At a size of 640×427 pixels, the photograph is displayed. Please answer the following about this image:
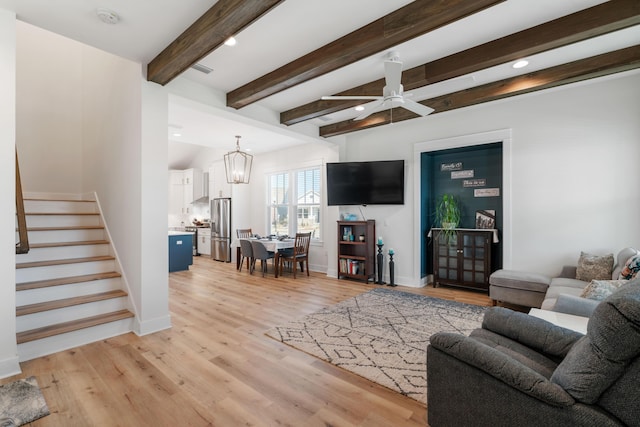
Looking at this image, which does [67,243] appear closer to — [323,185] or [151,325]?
[151,325]

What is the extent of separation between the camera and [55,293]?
3.08 meters

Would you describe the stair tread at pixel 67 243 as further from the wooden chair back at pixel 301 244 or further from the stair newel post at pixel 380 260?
the stair newel post at pixel 380 260

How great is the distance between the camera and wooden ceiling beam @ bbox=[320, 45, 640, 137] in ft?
9.95

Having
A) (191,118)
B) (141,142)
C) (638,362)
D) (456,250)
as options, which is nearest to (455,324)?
(456,250)

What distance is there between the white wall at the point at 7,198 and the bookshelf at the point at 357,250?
447 centimetres

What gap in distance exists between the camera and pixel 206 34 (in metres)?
2.32

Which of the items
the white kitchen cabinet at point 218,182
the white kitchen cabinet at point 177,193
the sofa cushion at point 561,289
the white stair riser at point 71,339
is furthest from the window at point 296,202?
the sofa cushion at point 561,289

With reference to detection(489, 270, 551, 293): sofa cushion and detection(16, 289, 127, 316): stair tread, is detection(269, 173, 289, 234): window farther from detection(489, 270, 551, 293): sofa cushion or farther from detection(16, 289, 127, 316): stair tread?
detection(489, 270, 551, 293): sofa cushion

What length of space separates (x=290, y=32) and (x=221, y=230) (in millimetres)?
6188

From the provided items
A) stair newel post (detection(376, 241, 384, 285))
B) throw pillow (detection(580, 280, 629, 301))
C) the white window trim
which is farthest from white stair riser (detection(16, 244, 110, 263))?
throw pillow (detection(580, 280, 629, 301))

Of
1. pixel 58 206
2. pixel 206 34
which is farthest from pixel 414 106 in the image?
pixel 58 206

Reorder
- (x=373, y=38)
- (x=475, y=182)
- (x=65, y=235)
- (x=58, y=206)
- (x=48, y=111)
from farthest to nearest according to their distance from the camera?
(x=475, y=182) < (x=48, y=111) < (x=58, y=206) < (x=65, y=235) < (x=373, y=38)

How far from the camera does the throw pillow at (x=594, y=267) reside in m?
3.36

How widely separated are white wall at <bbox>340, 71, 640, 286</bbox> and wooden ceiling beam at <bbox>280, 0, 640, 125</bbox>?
66.3 inches
